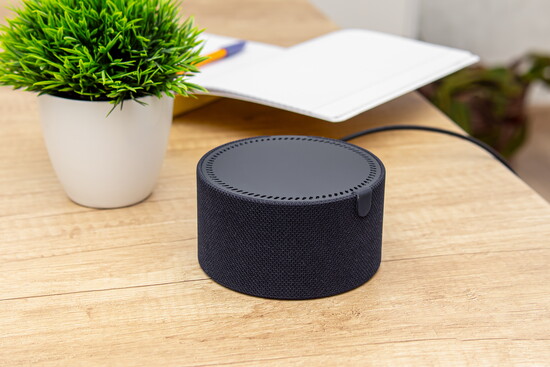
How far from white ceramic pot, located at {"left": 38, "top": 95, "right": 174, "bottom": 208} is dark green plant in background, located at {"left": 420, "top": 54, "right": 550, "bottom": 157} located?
1.19 m

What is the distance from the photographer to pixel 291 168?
1.75 ft

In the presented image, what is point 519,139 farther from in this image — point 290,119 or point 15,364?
point 15,364

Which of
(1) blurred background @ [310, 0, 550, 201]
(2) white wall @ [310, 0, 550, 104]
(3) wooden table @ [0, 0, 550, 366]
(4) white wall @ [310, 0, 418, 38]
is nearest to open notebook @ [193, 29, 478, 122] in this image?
(3) wooden table @ [0, 0, 550, 366]

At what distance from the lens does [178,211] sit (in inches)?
25.1

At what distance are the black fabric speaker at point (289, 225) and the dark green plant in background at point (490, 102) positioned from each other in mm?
1238


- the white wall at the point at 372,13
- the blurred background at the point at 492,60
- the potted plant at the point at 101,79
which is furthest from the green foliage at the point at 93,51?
the white wall at the point at 372,13

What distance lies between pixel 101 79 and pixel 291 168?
0.16 metres

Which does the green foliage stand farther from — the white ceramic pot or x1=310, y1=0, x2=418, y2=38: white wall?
x1=310, y1=0, x2=418, y2=38: white wall

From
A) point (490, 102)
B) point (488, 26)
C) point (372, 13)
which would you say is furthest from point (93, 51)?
point (488, 26)

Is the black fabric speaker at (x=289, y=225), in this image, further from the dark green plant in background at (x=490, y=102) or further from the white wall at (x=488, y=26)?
the white wall at (x=488, y=26)

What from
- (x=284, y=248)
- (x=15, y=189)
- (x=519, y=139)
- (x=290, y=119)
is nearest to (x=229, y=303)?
(x=284, y=248)

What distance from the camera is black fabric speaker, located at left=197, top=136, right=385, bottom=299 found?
47 cm

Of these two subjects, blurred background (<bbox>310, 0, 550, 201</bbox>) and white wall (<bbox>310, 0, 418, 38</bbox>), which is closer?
blurred background (<bbox>310, 0, 550, 201</bbox>)

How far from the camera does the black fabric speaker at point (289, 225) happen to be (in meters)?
0.47
